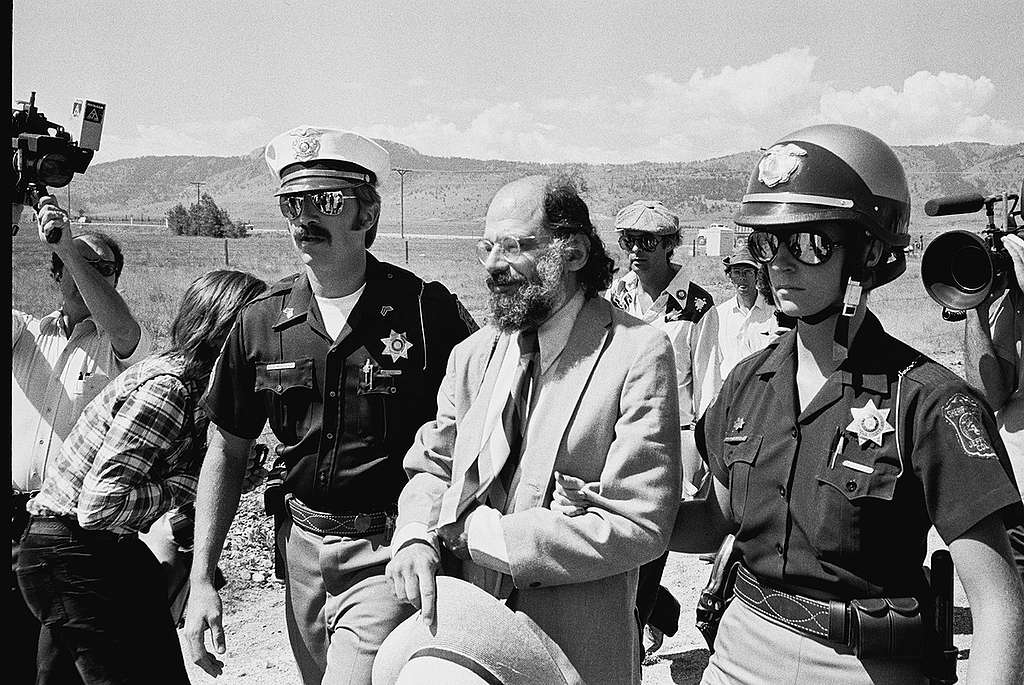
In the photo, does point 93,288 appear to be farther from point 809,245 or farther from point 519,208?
point 809,245

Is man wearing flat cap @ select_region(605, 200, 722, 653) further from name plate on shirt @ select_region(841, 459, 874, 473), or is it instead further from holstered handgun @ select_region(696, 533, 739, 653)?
name plate on shirt @ select_region(841, 459, 874, 473)

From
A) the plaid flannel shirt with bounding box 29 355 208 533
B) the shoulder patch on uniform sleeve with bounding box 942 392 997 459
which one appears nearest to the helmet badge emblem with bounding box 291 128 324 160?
the plaid flannel shirt with bounding box 29 355 208 533

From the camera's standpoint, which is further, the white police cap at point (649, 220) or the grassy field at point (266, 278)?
the grassy field at point (266, 278)

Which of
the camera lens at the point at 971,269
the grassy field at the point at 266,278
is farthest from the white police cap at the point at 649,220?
the grassy field at the point at 266,278

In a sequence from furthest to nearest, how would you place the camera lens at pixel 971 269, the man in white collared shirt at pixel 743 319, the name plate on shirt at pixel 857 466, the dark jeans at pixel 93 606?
the man in white collared shirt at pixel 743 319 < the camera lens at pixel 971 269 < the dark jeans at pixel 93 606 < the name plate on shirt at pixel 857 466

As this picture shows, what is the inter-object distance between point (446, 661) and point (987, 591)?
119cm

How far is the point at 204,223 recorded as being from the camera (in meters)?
69.9

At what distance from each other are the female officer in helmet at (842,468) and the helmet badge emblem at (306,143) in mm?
1856

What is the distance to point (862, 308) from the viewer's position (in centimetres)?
235

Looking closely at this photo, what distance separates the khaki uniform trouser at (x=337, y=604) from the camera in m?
3.28

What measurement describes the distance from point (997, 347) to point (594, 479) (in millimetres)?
2966

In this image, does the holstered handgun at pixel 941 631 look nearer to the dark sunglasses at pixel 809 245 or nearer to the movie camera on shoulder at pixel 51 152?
the dark sunglasses at pixel 809 245

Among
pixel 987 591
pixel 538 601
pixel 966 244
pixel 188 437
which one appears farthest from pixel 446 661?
pixel 966 244

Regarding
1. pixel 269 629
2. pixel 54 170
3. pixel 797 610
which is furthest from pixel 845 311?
pixel 269 629
